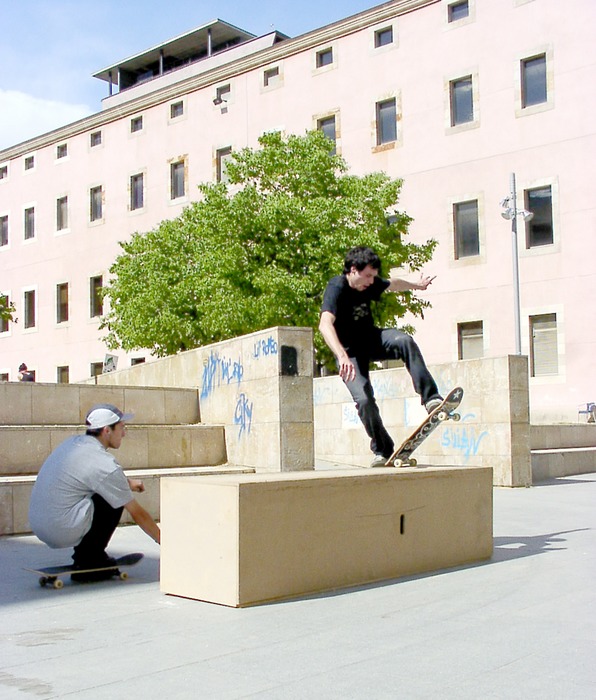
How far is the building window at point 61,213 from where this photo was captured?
47141 millimetres

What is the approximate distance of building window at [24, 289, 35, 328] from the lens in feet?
160

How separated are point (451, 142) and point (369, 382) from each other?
2605 cm

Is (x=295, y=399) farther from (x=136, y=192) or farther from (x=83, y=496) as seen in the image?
(x=136, y=192)

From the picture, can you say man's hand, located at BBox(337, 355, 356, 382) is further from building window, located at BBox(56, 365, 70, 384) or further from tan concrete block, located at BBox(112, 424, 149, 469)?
building window, located at BBox(56, 365, 70, 384)

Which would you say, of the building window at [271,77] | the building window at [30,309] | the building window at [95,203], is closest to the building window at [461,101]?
the building window at [271,77]

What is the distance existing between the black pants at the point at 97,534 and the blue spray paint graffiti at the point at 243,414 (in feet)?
18.3

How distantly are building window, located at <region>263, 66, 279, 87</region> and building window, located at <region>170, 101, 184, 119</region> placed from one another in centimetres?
519

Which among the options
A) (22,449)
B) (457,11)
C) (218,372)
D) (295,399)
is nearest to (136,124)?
(457,11)

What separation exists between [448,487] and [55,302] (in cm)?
4242

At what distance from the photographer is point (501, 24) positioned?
31109 millimetres

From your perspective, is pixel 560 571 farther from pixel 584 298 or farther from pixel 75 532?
pixel 584 298

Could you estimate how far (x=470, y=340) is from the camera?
31.7 metres

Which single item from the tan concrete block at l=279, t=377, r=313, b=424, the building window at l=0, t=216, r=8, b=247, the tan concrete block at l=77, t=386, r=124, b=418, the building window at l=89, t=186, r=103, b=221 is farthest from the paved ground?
the building window at l=0, t=216, r=8, b=247

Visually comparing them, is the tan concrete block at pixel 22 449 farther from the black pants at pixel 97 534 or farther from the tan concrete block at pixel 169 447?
the black pants at pixel 97 534
